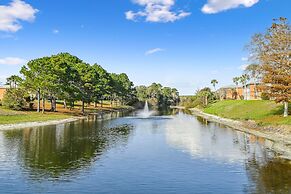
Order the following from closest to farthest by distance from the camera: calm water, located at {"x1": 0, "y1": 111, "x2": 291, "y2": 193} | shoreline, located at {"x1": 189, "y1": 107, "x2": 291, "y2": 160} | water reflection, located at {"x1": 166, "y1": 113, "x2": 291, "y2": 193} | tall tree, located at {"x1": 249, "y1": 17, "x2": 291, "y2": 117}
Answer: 1. calm water, located at {"x1": 0, "y1": 111, "x2": 291, "y2": 193}
2. water reflection, located at {"x1": 166, "y1": 113, "x2": 291, "y2": 193}
3. shoreline, located at {"x1": 189, "y1": 107, "x2": 291, "y2": 160}
4. tall tree, located at {"x1": 249, "y1": 17, "x2": 291, "y2": 117}

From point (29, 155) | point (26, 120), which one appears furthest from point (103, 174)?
point (26, 120)

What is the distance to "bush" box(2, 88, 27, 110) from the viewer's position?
84.2 meters

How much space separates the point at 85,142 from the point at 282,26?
4228 centimetres

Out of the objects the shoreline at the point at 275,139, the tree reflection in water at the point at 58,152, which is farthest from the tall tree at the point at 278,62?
the tree reflection in water at the point at 58,152

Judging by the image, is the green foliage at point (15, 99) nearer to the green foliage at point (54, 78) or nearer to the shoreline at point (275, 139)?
the green foliage at point (54, 78)

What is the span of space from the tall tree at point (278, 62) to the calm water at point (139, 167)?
16.3m

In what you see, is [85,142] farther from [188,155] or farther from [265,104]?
[265,104]

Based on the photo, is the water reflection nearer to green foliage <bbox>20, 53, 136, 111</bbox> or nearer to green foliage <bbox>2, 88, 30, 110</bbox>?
green foliage <bbox>20, 53, 136, 111</bbox>

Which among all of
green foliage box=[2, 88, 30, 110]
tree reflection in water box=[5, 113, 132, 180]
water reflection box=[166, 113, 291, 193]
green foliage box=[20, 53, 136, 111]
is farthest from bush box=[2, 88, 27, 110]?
water reflection box=[166, 113, 291, 193]

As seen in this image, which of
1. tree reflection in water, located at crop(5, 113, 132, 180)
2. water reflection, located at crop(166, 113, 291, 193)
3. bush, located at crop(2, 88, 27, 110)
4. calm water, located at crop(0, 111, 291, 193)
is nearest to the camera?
calm water, located at crop(0, 111, 291, 193)

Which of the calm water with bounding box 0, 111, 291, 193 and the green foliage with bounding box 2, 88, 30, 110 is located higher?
the green foliage with bounding box 2, 88, 30, 110

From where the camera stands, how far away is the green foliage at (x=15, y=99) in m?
84.2

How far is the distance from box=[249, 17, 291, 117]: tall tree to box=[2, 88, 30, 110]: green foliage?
61.7 m

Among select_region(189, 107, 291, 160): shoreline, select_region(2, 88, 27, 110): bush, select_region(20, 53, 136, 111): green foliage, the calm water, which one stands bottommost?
the calm water
